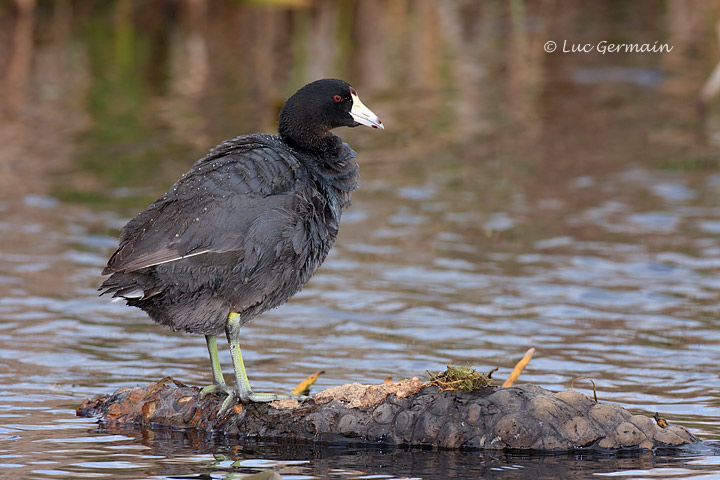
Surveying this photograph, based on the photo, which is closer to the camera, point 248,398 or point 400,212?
point 248,398

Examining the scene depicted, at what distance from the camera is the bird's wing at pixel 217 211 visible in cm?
556

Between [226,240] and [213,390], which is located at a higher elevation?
[226,240]

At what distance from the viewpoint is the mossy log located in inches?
206

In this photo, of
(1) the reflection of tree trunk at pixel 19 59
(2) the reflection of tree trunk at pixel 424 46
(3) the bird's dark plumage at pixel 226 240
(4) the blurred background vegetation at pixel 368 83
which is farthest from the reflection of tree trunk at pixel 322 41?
(3) the bird's dark plumage at pixel 226 240

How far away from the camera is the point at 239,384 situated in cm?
560

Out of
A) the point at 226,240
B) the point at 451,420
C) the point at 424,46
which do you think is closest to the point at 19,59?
the point at 424,46

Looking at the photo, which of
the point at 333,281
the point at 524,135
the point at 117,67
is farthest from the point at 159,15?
the point at 333,281

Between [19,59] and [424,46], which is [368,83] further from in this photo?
[19,59]

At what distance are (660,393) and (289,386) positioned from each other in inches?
81.2

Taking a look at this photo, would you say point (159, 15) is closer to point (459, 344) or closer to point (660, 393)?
point (459, 344)

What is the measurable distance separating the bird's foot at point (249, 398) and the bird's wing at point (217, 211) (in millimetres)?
713

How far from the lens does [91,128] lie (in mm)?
13734

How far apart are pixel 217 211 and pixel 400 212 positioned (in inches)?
205

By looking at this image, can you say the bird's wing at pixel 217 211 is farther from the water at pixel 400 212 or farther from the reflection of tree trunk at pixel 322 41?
the reflection of tree trunk at pixel 322 41
